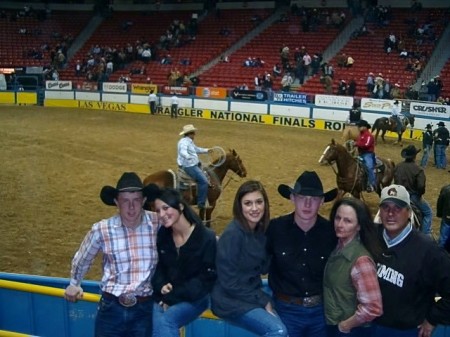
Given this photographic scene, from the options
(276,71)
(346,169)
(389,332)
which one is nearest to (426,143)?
(346,169)

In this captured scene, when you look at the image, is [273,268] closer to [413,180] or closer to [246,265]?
[246,265]

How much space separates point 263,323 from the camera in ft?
14.0

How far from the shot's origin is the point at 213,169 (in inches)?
479

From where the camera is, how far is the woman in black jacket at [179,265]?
14.6 feet

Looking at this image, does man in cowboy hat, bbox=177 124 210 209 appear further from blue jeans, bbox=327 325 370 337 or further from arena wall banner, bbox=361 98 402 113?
arena wall banner, bbox=361 98 402 113

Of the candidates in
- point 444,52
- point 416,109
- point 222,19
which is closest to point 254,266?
point 416,109

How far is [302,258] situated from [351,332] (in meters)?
0.68

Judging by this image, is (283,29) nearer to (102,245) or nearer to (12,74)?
(12,74)

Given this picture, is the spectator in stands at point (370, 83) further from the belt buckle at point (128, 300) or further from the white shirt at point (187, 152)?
the belt buckle at point (128, 300)

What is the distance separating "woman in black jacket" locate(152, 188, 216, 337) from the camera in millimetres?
4438

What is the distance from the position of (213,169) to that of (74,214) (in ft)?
10.8

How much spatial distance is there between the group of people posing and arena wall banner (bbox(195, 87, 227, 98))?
1102 inches

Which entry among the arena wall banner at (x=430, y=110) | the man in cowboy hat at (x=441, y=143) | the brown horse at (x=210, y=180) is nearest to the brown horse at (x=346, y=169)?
the brown horse at (x=210, y=180)

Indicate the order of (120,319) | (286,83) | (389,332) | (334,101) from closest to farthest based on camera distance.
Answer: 1. (389,332)
2. (120,319)
3. (334,101)
4. (286,83)
